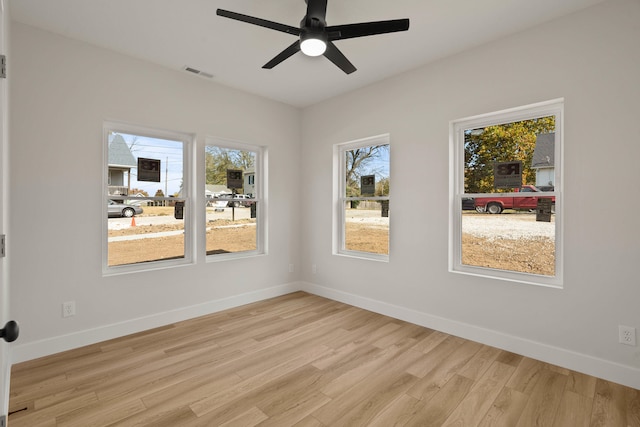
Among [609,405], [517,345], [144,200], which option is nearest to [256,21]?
[144,200]

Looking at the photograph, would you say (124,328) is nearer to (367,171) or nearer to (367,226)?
(367,226)

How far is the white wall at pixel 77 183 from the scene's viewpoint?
280 centimetres

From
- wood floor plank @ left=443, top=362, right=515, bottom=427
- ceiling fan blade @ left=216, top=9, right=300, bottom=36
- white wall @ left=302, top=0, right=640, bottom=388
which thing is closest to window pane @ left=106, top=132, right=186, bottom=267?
ceiling fan blade @ left=216, top=9, right=300, bottom=36

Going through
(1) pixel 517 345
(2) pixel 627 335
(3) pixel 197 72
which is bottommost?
(1) pixel 517 345

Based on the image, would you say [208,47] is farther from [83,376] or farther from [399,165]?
[83,376]

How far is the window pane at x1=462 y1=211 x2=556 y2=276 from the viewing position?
9.67 ft

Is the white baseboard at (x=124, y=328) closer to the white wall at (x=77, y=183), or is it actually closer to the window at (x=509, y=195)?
the white wall at (x=77, y=183)

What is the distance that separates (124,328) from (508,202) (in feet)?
13.1

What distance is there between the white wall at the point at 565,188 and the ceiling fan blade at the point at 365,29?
56.6 inches

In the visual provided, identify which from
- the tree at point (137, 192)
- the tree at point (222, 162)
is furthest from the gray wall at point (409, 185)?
the tree at point (137, 192)

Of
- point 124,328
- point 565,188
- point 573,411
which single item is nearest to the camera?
point 573,411

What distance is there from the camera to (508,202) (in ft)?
10.4

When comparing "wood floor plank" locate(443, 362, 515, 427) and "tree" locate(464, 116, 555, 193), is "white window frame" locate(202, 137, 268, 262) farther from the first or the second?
"wood floor plank" locate(443, 362, 515, 427)

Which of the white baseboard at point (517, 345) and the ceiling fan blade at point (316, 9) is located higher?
the ceiling fan blade at point (316, 9)
